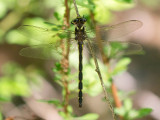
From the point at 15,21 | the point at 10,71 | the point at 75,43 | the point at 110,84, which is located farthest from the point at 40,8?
the point at 110,84

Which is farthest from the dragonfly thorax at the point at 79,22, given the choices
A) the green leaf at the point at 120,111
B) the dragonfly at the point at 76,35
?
the green leaf at the point at 120,111

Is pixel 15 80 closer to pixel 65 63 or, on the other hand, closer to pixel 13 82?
pixel 13 82

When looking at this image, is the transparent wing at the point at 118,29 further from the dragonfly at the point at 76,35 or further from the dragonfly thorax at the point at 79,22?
the dragonfly thorax at the point at 79,22

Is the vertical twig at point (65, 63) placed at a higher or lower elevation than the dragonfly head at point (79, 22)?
lower

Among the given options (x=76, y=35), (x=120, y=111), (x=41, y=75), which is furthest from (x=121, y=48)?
(x=41, y=75)

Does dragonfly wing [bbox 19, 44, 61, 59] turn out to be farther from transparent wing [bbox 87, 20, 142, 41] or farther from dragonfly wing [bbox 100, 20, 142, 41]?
dragonfly wing [bbox 100, 20, 142, 41]

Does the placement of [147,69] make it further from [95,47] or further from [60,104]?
[60,104]

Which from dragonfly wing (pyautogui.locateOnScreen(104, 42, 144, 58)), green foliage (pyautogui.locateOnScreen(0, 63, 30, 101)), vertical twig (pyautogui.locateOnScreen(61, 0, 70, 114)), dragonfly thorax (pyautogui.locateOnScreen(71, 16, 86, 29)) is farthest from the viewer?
green foliage (pyautogui.locateOnScreen(0, 63, 30, 101))

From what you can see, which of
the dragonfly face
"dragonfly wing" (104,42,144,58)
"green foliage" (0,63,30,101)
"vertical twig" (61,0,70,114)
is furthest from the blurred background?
"vertical twig" (61,0,70,114)
